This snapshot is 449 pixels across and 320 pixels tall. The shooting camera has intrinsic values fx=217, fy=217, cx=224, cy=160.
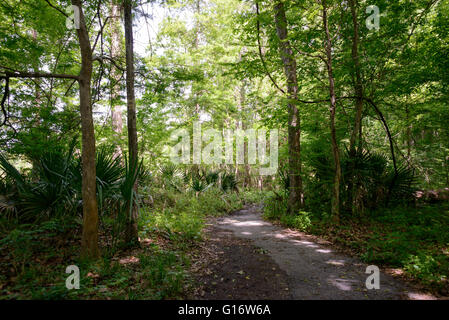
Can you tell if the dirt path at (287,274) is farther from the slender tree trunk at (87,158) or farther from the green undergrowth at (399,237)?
the slender tree trunk at (87,158)

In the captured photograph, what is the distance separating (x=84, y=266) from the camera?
3.51 meters

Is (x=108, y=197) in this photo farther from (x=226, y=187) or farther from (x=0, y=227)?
(x=226, y=187)

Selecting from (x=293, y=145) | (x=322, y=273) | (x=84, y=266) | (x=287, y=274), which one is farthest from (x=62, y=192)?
(x=293, y=145)

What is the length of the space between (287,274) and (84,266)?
3.39m

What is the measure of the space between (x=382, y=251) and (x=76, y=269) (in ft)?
18.5

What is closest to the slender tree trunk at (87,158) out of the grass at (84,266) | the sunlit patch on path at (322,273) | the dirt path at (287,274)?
the grass at (84,266)

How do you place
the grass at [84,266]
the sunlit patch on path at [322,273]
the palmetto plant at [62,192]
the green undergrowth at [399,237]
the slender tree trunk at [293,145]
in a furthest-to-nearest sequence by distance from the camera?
the slender tree trunk at [293,145] → the palmetto plant at [62,192] → the green undergrowth at [399,237] → the sunlit patch on path at [322,273] → the grass at [84,266]

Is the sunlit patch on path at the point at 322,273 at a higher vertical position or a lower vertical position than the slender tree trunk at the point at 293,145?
lower

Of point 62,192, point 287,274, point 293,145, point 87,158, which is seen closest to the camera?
point 87,158

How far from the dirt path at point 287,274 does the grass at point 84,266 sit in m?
0.65

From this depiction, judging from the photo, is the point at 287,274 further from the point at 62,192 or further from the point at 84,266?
the point at 62,192

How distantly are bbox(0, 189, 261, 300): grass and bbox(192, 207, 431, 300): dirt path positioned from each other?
652 millimetres

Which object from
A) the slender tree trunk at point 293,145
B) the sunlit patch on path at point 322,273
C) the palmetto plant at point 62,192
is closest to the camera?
the sunlit patch on path at point 322,273

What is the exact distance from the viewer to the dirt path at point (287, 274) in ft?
10.3
